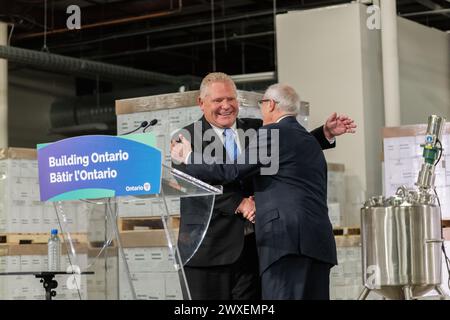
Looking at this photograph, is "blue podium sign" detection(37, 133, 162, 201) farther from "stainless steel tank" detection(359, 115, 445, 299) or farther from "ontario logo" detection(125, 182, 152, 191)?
"stainless steel tank" detection(359, 115, 445, 299)

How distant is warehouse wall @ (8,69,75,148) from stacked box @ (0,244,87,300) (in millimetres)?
7587

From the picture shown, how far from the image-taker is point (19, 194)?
272 inches

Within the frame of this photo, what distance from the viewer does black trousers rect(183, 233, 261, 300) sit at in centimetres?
409

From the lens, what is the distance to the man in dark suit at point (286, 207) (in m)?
3.99

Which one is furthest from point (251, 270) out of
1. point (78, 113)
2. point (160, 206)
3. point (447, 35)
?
point (78, 113)

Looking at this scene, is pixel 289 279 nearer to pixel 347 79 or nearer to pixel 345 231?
pixel 345 231

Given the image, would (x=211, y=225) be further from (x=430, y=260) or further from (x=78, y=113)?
(x=78, y=113)

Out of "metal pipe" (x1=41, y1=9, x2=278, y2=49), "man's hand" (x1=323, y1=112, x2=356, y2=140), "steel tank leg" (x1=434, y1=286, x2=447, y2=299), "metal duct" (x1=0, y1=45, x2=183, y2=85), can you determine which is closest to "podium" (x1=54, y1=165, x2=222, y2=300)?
"man's hand" (x1=323, y1=112, x2=356, y2=140)

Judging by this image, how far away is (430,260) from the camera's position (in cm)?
495

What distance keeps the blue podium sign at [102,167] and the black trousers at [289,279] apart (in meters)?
0.97

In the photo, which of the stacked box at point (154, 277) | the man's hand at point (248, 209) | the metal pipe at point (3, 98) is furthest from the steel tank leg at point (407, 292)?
the metal pipe at point (3, 98)

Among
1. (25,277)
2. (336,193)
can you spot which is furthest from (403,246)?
(25,277)

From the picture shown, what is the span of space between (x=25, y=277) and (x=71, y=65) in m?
4.86
